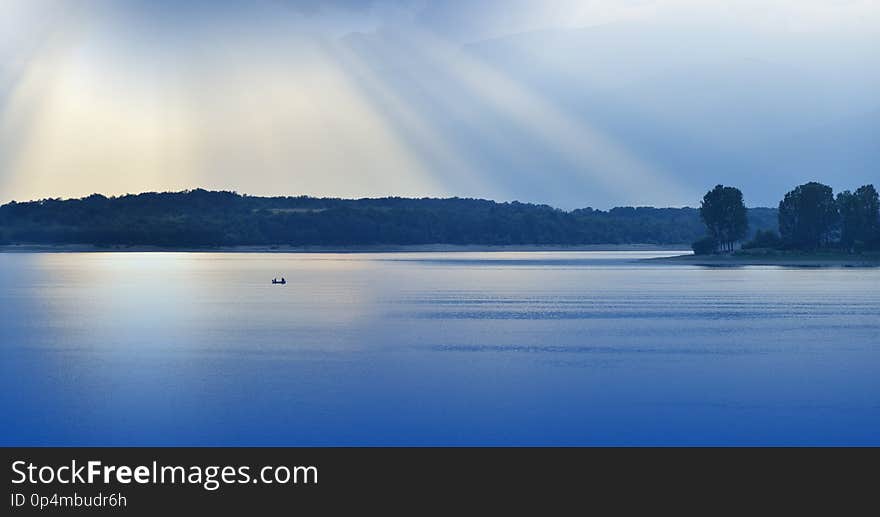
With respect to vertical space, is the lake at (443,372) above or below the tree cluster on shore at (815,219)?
below

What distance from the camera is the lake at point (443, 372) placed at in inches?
900

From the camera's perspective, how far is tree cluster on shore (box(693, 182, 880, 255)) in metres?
113

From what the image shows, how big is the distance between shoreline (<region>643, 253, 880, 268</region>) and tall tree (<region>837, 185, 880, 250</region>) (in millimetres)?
1654

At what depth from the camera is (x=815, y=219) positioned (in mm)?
116562

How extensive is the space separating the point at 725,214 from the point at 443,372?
102 meters

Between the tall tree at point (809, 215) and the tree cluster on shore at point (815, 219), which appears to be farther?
the tall tree at point (809, 215)

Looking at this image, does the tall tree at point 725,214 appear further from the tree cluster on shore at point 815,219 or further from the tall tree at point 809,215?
the tall tree at point 809,215

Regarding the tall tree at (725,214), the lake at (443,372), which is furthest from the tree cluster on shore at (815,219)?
the lake at (443,372)

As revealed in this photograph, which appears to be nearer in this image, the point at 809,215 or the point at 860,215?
the point at 860,215

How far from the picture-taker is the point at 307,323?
46.6 meters

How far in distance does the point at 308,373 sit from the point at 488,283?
51855 mm

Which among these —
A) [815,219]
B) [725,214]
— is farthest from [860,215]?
[725,214]

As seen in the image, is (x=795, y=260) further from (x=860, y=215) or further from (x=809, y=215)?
(x=860, y=215)
